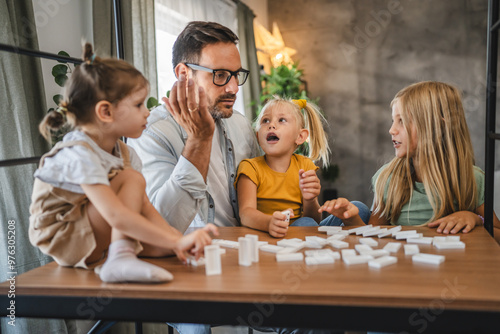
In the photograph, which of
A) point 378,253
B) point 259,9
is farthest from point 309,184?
point 259,9

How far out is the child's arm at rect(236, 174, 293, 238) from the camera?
3.88ft

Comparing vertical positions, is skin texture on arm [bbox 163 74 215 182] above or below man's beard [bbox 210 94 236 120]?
below

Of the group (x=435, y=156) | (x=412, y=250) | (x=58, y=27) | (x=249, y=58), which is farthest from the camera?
(x=249, y=58)

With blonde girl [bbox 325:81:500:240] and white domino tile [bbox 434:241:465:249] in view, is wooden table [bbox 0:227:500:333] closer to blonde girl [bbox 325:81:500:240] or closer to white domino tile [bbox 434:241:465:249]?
white domino tile [bbox 434:241:465:249]

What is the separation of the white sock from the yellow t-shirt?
88 centimetres

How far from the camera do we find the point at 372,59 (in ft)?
19.3

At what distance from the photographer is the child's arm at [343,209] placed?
129 cm

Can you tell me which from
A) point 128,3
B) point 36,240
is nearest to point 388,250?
point 36,240

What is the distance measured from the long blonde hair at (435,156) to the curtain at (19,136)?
1.51 m

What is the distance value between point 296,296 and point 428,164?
1.02 meters

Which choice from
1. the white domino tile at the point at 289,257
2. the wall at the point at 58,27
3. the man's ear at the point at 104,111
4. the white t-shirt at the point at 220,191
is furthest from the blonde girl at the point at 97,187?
the wall at the point at 58,27

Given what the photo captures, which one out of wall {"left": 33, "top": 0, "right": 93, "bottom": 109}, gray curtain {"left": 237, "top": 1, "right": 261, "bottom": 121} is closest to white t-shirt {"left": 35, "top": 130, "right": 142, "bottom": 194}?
wall {"left": 33, "top": 0, "right": 93, "bottom": 109}

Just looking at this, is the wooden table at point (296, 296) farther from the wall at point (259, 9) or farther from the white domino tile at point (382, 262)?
the wall at point (259, 9)

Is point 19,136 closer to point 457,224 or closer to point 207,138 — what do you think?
point 207,138
